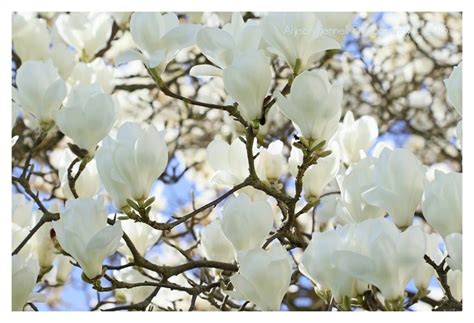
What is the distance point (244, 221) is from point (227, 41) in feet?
0.52

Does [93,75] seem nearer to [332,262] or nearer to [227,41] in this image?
[227,41]

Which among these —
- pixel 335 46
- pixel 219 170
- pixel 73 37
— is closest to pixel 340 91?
pixel 335 46

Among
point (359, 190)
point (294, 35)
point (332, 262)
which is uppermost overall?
point (294, 35)

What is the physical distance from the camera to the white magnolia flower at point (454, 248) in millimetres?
637

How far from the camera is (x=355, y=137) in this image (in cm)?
93

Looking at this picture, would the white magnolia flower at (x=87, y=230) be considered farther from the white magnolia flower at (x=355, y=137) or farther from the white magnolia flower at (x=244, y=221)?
the white magnolia flower at (x=355, y=137)

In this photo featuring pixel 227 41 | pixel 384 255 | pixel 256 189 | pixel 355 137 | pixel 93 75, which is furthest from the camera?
pixel 93 75

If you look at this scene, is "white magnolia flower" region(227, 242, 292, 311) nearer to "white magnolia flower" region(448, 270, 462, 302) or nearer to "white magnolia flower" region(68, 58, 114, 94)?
"white magnolia flower" region(448, 270, 462, 302)

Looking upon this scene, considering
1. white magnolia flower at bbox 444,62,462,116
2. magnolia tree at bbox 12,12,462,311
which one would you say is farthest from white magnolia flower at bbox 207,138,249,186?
white magnolia flower at bbox 444,62,462,116

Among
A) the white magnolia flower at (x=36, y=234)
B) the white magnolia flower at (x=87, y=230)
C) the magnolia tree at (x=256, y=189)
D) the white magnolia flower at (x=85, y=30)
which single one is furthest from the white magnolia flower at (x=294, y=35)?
the white magnolia flower at (x=85, y=30)

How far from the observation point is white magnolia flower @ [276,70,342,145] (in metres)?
0.68

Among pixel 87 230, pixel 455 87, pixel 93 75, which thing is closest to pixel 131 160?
pixel 87 230

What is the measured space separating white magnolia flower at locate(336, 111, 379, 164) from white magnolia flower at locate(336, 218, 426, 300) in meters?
0.33
